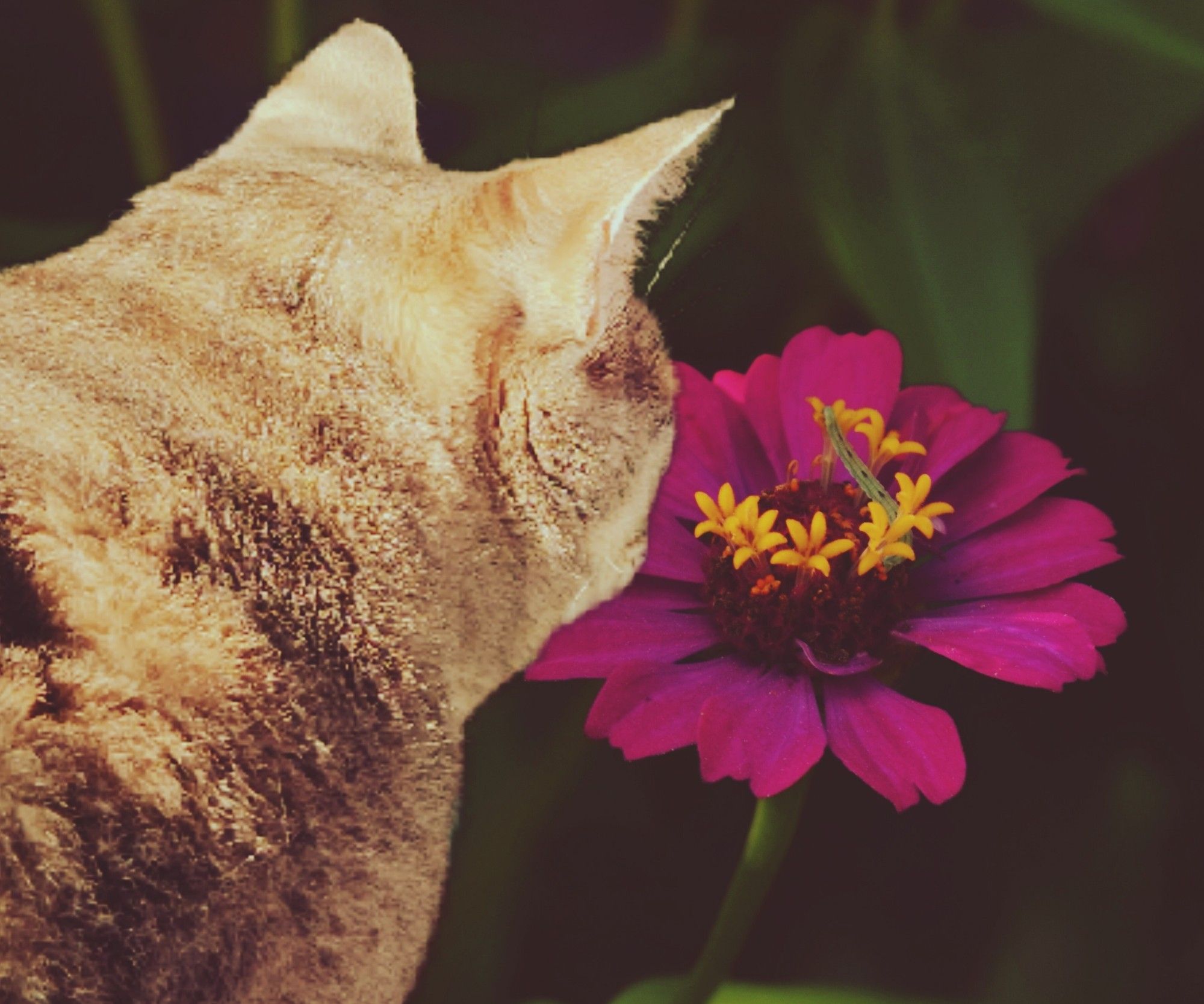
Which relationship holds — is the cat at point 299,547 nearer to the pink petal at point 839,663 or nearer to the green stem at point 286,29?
the pink petal at point 839,663

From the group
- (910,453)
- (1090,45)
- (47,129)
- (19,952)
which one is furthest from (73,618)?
(1090,45)

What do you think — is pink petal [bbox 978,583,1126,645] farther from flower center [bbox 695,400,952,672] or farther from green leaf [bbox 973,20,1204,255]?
green leaf [bbox 973,20,1204,255]

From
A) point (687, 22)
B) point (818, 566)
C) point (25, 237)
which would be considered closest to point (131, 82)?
point (25, 237)

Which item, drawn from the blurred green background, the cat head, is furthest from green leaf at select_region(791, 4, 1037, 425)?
the cat head

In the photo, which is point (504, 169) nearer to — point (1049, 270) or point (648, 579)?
point (648, 579)

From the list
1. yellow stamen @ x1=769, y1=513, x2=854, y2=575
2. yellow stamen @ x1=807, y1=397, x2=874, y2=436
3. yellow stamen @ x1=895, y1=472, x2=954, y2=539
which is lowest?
yellow stamen @ x1=769, y1=513, x2=854, y2=575

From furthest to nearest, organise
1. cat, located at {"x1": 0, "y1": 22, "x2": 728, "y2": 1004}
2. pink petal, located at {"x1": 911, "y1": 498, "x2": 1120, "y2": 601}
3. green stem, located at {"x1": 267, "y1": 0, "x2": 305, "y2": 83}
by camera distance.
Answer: green stem, located at {"x1": 267, "y1": 0, "x2": 305, "y2": 83}, pink petal, located at {"x1": 911, "y1": 498, "x2": 1120, "y2": 601}, cat, located at {"x1": 0, "y1": 22, "x2": 728, "y2": 1004}

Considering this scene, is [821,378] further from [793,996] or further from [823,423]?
[793,996]
